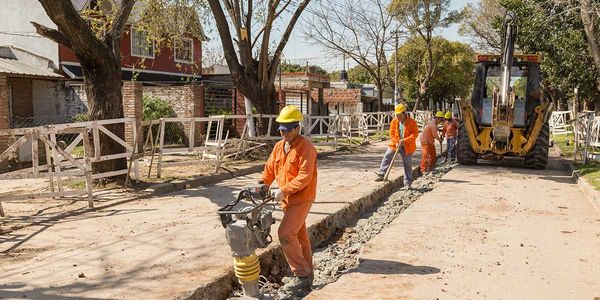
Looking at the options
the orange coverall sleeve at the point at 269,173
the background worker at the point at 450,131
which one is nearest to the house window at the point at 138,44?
the background worker at the point at 450,131

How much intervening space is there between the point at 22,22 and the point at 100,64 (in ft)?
50.2

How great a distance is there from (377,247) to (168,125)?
1454 centimetres

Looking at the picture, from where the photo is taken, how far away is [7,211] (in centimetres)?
807

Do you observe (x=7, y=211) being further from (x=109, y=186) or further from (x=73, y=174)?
(x=109, y=186)

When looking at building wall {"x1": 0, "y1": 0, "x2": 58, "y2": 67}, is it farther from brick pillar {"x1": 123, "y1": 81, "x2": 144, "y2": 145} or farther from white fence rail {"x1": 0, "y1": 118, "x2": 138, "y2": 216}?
white fence rail {"x1": 0, "y1": 118, "x2": 138, "y2": 216}

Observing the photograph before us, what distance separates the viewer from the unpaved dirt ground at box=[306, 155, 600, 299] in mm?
4852

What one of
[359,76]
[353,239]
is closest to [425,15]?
[353,239]

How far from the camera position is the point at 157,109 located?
777 inches

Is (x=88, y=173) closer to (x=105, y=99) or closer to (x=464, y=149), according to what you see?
(x=105, y=99)

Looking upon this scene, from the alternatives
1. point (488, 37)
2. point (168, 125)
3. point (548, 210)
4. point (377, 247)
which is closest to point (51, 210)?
point (377, 247)

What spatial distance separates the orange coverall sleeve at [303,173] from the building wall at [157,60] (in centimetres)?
1847

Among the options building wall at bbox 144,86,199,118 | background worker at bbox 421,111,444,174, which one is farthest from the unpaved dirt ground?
building wall at bbox 144,86,199,118

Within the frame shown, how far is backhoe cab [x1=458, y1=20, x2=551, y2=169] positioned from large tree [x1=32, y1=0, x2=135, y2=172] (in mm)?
8317

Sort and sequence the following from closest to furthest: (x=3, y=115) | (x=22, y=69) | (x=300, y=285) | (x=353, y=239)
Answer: (x=300, y=285) < (x=353, y=239) < (x=3, y=115) < (x=22, y=69)
